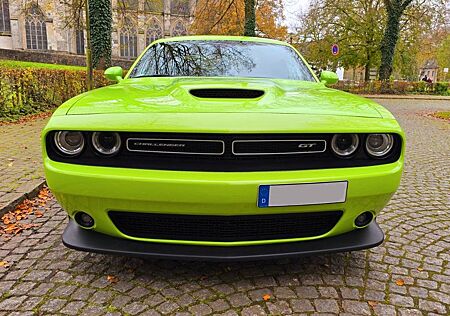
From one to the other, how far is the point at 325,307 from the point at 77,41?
1876 inches

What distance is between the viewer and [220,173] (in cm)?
204

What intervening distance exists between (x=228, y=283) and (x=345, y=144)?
112 centimetres

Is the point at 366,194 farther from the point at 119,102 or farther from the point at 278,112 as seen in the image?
the point at 119,102

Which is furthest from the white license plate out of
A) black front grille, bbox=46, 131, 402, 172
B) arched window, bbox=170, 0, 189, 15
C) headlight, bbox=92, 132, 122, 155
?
arched window, bbox=170, 0, 189, 15

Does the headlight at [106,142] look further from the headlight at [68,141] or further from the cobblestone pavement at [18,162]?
the cobblestone pavement at [18,162]

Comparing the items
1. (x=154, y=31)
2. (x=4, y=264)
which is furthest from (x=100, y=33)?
(x=154, y=31)

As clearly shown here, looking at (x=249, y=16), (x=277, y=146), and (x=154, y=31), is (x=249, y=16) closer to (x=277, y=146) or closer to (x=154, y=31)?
(x=277, y=146)

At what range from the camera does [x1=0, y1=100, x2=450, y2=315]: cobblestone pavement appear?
7.14ft

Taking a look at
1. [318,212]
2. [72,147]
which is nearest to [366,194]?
[318,212]

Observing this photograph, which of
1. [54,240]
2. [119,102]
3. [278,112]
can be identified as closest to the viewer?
[278,112]

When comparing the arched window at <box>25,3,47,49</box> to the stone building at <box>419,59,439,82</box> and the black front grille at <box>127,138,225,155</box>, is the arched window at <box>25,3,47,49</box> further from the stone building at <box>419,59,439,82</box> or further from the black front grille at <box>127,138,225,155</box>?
the stone building at <box>419,59,439,82</box>

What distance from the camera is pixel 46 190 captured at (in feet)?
14.5

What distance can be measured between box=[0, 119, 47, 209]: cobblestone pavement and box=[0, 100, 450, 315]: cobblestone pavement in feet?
3.84

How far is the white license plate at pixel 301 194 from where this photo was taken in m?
2.03
